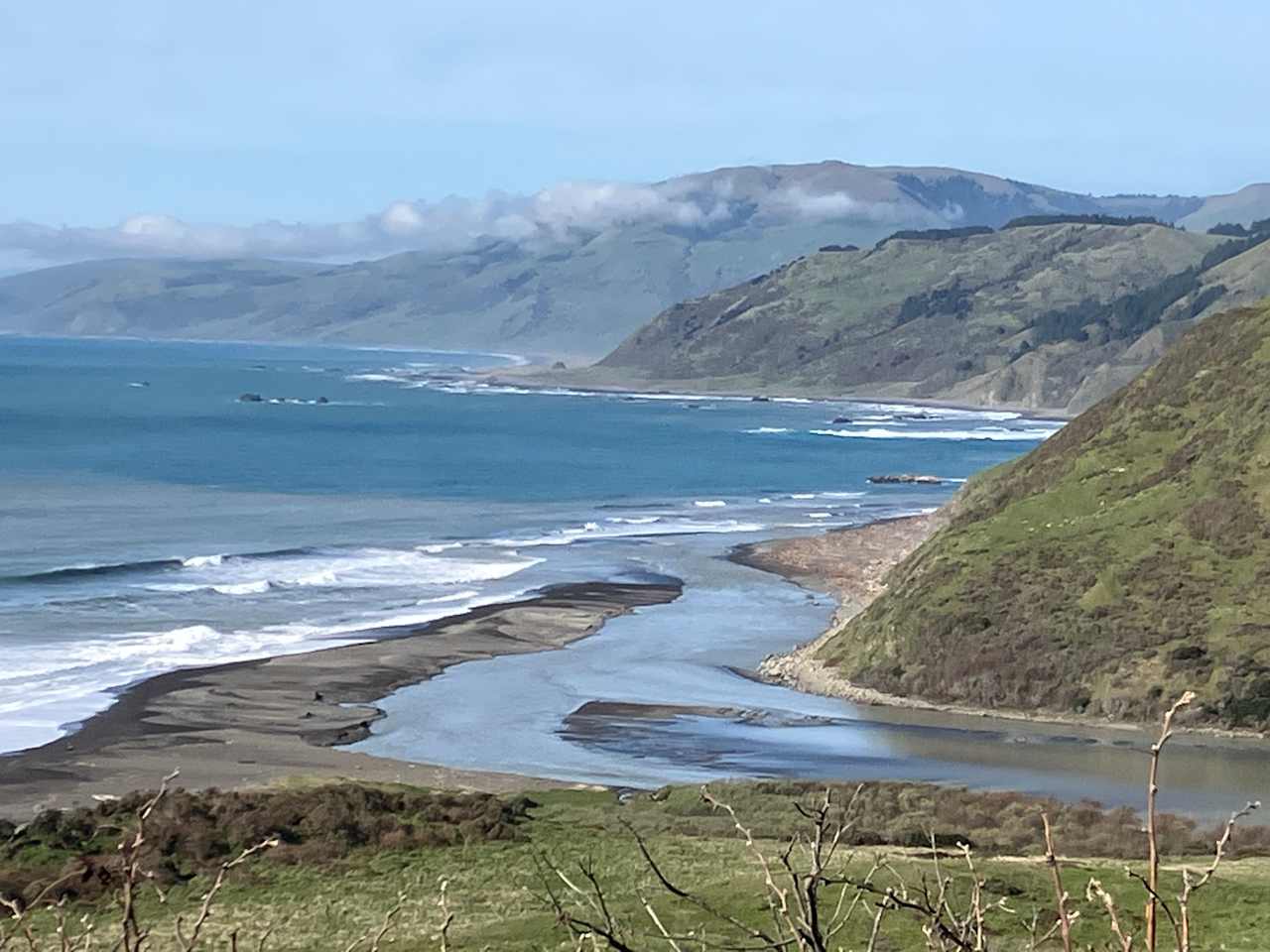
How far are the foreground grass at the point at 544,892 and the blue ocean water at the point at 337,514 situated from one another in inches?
628

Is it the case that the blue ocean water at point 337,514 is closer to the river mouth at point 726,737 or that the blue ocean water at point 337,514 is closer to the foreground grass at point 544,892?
the river mouth at point 726,737

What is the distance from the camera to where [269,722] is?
4128cm

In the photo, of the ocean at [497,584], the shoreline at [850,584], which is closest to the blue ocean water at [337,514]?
the ocean at [497,584]

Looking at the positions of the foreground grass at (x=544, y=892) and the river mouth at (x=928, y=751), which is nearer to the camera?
the foreground grass at (x=544, y=892)

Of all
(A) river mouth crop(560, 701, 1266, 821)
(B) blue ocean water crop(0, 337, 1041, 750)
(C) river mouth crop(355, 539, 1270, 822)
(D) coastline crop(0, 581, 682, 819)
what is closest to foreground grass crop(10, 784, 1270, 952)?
(A) river mouth crop(560, 701, 1266, 821)

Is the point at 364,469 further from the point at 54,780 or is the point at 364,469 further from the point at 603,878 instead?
the point at 603,878

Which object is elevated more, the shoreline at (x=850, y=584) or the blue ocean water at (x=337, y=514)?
the shoreline at (x=850, y=584)

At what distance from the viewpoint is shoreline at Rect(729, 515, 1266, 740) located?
44031 millimetres

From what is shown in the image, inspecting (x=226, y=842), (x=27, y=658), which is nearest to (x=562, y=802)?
(x=226, y=842)

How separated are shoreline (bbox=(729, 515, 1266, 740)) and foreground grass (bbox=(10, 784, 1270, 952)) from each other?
55.8 ft

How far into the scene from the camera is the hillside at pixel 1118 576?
44469mm

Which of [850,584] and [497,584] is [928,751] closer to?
[850,584]

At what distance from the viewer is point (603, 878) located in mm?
24016

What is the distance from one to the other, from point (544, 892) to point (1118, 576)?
2735cm
